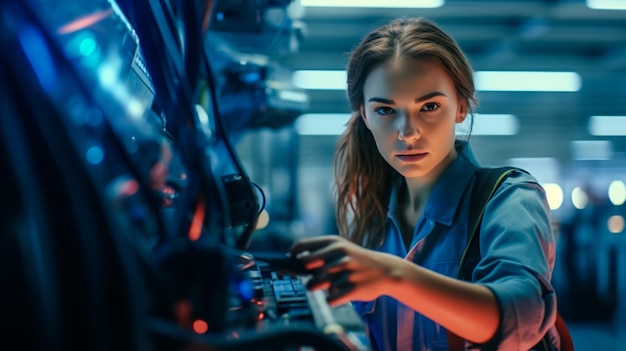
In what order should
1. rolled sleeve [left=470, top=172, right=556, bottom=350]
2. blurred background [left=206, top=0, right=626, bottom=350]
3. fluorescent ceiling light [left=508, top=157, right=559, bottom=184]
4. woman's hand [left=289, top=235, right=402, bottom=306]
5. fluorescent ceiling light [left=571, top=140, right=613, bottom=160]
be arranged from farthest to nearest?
1. fluorescent ceiling light [left=571, top=140, right=613, bottom=160]
2. fluorescent ceiling light [left=508, top=157, right=559, bottom=184]
3. blurred background [left=206, top=0, right=626, bottom=350]
4. rolled sleeve [left=470, top=172, right=556, bottom=350]
5. woman's hand [left=289, top=235, right=402, bottom=306]

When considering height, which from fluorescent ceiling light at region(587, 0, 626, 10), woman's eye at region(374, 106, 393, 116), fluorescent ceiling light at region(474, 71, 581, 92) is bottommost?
fluorescent ceiling light at region(474, 71, 581, 92)

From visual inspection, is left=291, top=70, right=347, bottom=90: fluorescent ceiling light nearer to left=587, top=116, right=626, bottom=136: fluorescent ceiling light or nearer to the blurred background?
the blurred background

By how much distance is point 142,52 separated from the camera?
84cm

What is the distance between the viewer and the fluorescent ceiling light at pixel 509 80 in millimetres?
7324

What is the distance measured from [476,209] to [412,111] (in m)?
0.22

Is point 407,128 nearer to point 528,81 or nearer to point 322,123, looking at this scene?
point 528,81

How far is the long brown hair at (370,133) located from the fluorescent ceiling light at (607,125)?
1000 centimetres

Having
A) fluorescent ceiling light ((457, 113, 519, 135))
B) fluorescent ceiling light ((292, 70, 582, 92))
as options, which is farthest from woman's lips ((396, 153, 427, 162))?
fluorescent ceiling light ((457, 113, 519, 135))

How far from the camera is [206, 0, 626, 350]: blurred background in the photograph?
9.17 feet

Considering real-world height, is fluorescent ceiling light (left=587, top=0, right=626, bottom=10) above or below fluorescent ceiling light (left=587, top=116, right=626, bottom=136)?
above

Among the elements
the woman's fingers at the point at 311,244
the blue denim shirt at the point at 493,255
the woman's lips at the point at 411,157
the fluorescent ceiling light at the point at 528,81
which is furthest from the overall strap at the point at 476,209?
the fluorescent ceiling light at the point at 528,81

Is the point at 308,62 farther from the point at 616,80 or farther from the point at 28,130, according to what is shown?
the point at 28,130

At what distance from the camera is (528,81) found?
24.9 ft

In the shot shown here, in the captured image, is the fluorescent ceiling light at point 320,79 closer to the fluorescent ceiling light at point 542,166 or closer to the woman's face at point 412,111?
the fluorescent ceiling light at point 542,166
